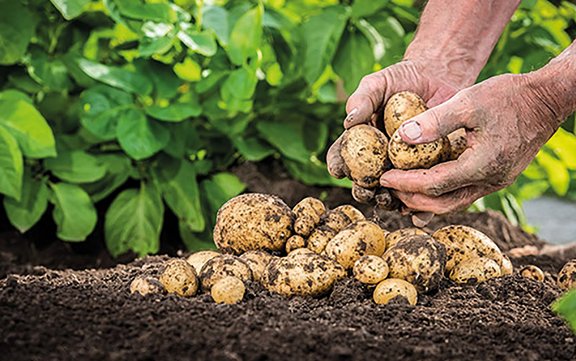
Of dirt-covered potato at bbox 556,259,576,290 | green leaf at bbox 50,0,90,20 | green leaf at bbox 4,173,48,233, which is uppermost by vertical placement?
green leaf at bbox 50,0,90,20

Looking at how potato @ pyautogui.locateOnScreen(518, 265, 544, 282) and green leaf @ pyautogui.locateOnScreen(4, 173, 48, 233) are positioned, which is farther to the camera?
green leaf @ pyautogui.locateOnScreen(4, 173, 48, 233)

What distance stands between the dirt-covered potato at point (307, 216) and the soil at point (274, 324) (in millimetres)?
250

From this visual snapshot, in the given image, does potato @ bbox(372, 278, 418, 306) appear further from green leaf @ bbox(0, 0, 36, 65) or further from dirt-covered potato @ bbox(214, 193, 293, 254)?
green leaf @ bbox(0, 0, 36, 65)

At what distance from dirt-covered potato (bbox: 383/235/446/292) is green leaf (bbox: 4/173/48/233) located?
5.71 ft

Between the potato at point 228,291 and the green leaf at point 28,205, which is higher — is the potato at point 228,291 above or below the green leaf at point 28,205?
above

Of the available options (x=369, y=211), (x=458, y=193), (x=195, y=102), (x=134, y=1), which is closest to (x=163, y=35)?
(x=134, y=1)

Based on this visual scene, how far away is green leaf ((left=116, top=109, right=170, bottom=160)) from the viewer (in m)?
3.49

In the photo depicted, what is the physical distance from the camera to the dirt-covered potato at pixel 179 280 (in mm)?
2318

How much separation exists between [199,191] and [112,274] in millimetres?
1318

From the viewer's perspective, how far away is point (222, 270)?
2342mm

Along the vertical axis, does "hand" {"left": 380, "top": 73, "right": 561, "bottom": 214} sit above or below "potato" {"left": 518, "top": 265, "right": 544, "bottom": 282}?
above

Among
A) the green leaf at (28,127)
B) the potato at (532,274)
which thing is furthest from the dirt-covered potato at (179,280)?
the green leaf at (28,127)

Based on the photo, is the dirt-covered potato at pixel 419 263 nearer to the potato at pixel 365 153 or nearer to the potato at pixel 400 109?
the potato at pixel 365 153

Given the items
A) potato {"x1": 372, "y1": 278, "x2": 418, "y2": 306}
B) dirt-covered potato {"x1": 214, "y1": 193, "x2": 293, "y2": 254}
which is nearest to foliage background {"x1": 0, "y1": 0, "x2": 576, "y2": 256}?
dirt-covered potato {"x1": 214, "y1": 193, "x2": 293, "y2": 254}
